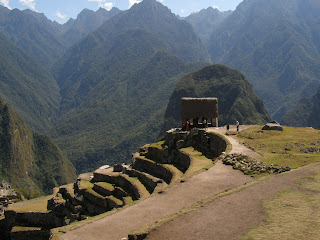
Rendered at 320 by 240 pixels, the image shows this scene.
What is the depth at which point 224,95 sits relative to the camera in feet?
542

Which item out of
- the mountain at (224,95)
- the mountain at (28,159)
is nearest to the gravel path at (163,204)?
the mountain at (224,95)

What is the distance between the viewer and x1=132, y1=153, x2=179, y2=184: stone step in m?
→ 28.9

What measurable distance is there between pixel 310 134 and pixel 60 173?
14074cm

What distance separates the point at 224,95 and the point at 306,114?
4407 cm

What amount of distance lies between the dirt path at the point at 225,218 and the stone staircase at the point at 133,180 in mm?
Answer: 10388

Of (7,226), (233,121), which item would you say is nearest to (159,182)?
(7,226)

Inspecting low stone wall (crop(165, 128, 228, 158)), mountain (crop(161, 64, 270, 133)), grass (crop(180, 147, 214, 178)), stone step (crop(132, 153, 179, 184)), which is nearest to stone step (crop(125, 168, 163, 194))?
stone step (crop(132, 153, 179, 184))

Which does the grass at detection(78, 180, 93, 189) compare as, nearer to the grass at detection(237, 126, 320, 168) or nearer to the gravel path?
the grass at detection(237, 126, 320, 168)

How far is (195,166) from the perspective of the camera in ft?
85.1

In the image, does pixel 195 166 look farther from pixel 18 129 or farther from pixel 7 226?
pixel 18 129

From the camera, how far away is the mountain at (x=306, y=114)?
166525mm

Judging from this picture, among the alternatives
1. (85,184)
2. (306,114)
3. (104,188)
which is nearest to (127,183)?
(104,188)

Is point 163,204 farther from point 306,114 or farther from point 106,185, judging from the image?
point 306,114

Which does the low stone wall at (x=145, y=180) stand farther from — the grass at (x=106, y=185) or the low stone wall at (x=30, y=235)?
the low stone wall at (x=30, y=235)
